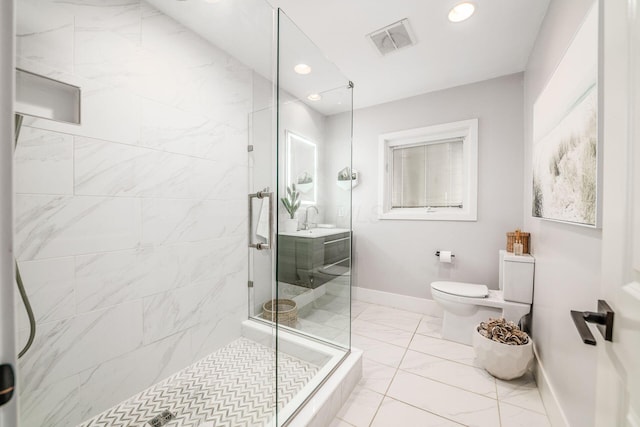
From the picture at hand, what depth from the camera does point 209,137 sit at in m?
1.87

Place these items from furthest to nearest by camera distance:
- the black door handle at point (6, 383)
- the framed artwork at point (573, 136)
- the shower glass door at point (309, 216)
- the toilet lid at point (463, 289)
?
the toilet lid at point (463, 289), the shower glass door at point (309, 216), the framed artwork at point (573, 136), the black door handle at point (6, 383)

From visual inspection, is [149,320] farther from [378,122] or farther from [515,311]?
[378,122]

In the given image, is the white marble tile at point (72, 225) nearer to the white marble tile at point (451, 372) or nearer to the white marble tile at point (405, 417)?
the white marble tile at point (405, 417)

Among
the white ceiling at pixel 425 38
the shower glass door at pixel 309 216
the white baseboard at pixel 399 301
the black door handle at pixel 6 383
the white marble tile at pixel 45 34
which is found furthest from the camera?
the white baseboard at pixel 399 301

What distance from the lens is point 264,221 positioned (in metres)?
1.72

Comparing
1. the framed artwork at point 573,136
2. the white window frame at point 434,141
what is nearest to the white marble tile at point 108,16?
the framed artwork at point 573,136

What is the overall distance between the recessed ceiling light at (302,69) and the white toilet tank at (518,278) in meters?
2.04

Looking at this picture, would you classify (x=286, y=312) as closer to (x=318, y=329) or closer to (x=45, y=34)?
(x=318, y=329)

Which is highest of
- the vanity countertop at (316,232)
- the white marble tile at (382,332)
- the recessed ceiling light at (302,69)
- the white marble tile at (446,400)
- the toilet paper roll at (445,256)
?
the recessed ceiling light at (302,69)

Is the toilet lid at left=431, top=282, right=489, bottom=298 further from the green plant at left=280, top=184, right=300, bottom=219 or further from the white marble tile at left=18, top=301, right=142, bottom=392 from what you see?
the white marble tile at left=18, top=301, right=142, bottom=392

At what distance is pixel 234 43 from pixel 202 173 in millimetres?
983

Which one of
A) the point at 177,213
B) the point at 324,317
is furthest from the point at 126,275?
the point at 324,317

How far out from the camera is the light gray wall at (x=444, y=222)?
2.30 metres

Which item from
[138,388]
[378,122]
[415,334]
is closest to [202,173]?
[138,388]
